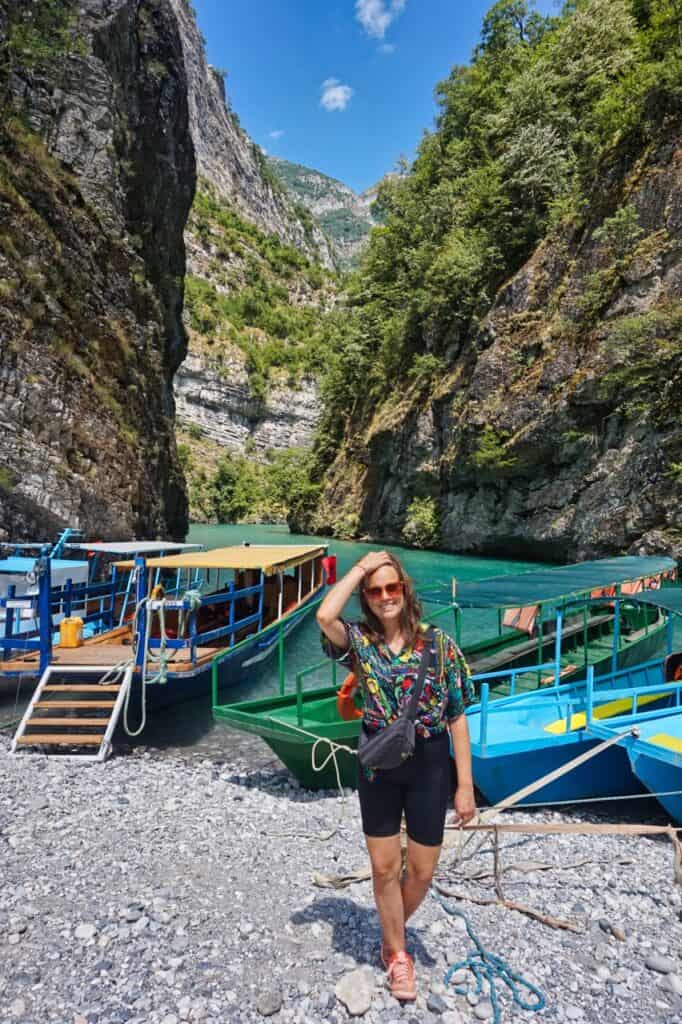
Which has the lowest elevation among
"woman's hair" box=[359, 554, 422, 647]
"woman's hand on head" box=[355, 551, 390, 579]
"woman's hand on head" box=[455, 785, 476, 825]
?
"woman's hand on head" box=[455, 785, 476, 825]

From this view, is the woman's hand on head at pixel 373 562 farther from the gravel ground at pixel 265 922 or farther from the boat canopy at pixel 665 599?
the boat canopy at pixel 665 599

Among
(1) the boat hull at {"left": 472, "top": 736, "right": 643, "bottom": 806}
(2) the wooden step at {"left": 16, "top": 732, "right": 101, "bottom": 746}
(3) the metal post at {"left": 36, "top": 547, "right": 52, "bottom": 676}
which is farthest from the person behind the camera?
(3) the metal post at {"left": 36, "top": 547, "right": 52, "bottom": 676}

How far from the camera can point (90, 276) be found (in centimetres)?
2241

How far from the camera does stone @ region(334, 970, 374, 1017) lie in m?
3.37

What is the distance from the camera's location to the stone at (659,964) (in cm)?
390

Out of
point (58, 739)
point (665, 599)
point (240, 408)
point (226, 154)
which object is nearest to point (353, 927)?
point (58, 739)

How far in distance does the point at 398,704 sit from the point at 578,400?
88.4ft

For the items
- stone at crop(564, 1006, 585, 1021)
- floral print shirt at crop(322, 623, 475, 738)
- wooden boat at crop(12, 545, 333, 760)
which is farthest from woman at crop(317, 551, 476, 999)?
wooden boat at crop(12, 545, 333, 760)

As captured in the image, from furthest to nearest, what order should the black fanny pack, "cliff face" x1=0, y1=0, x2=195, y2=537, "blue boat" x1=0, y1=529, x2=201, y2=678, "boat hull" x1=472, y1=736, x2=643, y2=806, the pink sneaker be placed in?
"cliff face" x1=0, y1=0, x2=195, y2=537 → "blue boat" x1=0, y1=529, x2=201, y2=678 → "boat hull" x1=472, y1=736, x2=643, y2=806 → the pink sneaker → the black fanny pack

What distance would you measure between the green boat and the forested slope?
37.4 ft

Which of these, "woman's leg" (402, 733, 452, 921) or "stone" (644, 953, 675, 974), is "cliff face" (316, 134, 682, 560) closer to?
"stone" (644, 953, 675, 974)

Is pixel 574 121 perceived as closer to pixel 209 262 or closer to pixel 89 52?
pixel 89 52

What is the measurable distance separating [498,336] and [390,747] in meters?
32.9

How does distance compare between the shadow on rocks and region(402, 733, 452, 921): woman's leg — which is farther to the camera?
the shadow on rocks
